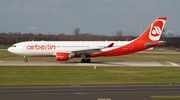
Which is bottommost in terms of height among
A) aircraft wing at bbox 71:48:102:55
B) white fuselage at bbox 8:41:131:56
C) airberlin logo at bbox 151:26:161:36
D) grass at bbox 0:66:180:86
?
grass at bbox 0:66:180:86

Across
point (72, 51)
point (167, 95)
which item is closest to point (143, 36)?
point (72, 51)

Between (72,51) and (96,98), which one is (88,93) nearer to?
Answer: (96,98)

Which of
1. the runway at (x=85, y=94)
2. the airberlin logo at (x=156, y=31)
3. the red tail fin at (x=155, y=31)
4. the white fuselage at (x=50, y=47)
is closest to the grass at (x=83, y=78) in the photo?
the runway at (x=85, y=94)

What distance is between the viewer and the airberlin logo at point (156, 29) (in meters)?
36.2

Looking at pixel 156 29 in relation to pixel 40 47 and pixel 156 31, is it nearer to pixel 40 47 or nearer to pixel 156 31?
pixel 156 31

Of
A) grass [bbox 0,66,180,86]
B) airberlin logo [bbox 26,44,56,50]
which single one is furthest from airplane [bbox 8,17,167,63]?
grass [bbox 0,66,180,86]

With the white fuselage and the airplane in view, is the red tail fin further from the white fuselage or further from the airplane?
the white fuselage

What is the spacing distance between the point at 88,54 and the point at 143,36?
33.8ft

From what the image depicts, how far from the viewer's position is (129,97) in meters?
13.7

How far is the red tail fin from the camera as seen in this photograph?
36156mm

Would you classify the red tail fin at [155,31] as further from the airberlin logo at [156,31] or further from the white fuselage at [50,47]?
the white fuselage at [50,47]

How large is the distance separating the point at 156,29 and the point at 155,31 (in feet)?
1.29

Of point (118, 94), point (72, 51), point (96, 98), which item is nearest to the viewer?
point (96, 98)

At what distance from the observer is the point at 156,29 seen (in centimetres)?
3631
